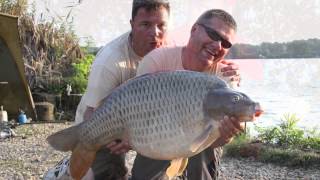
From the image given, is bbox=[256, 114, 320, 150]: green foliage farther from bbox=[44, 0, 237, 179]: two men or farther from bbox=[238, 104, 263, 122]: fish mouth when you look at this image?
bbox=[238, 104, 263, 122]: fish mouth

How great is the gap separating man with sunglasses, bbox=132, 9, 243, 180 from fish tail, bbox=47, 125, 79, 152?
505 millimetres

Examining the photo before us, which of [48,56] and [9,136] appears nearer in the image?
[9,136]

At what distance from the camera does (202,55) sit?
9.87 feet

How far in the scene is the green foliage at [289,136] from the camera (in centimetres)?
725

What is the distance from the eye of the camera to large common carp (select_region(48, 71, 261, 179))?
8.45 feet

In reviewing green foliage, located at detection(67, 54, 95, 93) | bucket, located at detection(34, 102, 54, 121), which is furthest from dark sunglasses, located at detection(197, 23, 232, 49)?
green foliage, located at detection(67, 54, 95, 93)

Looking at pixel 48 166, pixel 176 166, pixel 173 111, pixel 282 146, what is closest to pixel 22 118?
pixel 48 166

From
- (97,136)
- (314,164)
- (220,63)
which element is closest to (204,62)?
(220,63)

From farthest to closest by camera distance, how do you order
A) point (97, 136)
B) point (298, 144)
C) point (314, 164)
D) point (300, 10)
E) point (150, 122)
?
1. point (300, 10)
2. point (298, 144)
3. point (314, 164)
4. point (97, 136)
5. point (150, 122)

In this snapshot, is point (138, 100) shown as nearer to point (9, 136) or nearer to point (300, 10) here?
point (9, 136)

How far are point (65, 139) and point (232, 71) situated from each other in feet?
3.22

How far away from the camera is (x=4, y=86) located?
10328 millimetres

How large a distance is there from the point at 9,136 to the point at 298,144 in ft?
13.7

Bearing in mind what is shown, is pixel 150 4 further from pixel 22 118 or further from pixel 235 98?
pixel 22 118
